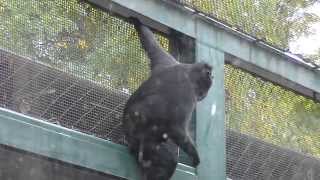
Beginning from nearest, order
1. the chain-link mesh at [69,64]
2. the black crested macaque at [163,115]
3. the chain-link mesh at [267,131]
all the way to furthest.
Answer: the chain-link mesh at [69,64] < the black crested macaque at [163,115] < the chain-link mesh at [267,131]

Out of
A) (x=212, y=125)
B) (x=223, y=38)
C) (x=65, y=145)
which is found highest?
(x=223, y=38)

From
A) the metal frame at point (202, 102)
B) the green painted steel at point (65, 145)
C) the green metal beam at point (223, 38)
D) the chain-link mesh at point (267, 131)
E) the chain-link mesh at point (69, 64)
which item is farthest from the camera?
the chain-link mesh at point (267, 131)

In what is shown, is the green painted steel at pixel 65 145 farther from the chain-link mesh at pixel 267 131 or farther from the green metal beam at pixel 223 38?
the chain-link mesh at pixel 267 131

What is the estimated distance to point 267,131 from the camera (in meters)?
4.51

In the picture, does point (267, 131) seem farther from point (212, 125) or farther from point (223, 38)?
point (223, 38)

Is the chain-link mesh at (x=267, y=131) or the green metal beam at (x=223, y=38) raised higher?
the green metal beam at (x=223, y=38)

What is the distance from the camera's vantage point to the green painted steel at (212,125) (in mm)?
4012

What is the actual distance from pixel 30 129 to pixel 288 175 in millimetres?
1980

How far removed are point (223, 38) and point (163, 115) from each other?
0.84 m

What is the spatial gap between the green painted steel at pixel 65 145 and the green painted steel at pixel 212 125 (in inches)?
20.0

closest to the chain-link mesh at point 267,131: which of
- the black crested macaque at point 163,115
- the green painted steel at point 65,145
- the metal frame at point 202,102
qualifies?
the metal frame at point 202,102

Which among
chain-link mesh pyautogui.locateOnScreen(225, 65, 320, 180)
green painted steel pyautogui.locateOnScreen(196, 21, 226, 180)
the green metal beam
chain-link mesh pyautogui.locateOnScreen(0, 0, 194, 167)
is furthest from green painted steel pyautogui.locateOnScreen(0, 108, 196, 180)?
chain-link mesh pyautogui.locateOnScreen(225, 65, 320, 180)

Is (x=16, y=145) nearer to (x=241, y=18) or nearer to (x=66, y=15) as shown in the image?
(x=66, y=15)

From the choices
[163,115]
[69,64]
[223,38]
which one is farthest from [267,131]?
[69,64]
